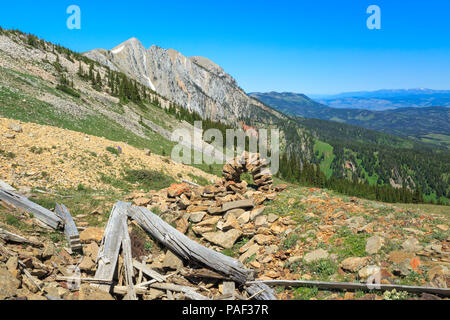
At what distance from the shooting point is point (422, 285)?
6.33 m

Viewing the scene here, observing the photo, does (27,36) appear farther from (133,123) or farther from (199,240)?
(199,240)

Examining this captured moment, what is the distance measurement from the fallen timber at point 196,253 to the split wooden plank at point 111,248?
32.2 inches

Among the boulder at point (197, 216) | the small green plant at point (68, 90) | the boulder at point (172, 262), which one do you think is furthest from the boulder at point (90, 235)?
the small green plant at point (68, 90)

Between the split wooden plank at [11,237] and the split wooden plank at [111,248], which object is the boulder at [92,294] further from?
the split wooden plank at [11,237]

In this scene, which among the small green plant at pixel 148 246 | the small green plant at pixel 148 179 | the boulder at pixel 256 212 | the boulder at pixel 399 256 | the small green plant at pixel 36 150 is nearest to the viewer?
the boulder at pixel 399 256

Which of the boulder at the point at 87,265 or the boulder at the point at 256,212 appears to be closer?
the boulder at the point at 87,265

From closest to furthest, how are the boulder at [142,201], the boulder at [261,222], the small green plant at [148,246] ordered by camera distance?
1. the small green plant at [148,246]
2. the boulder at [261,222]
3. the boulder at [142,201]

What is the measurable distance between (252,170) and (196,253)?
9.42 meters

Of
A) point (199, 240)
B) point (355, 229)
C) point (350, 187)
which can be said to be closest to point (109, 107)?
point (199, 240)

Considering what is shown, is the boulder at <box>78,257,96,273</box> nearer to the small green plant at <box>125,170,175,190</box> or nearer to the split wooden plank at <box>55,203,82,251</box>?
the split wooden plank at <box>55,203,82,251</box>

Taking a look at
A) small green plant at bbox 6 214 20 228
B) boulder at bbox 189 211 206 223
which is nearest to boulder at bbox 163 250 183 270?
boulder at bbox 189 211 206 223

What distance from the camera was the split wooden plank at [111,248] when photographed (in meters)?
7.03

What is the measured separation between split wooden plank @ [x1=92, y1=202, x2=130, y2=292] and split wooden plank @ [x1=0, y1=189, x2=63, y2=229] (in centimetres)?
222

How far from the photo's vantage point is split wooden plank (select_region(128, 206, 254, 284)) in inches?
292
